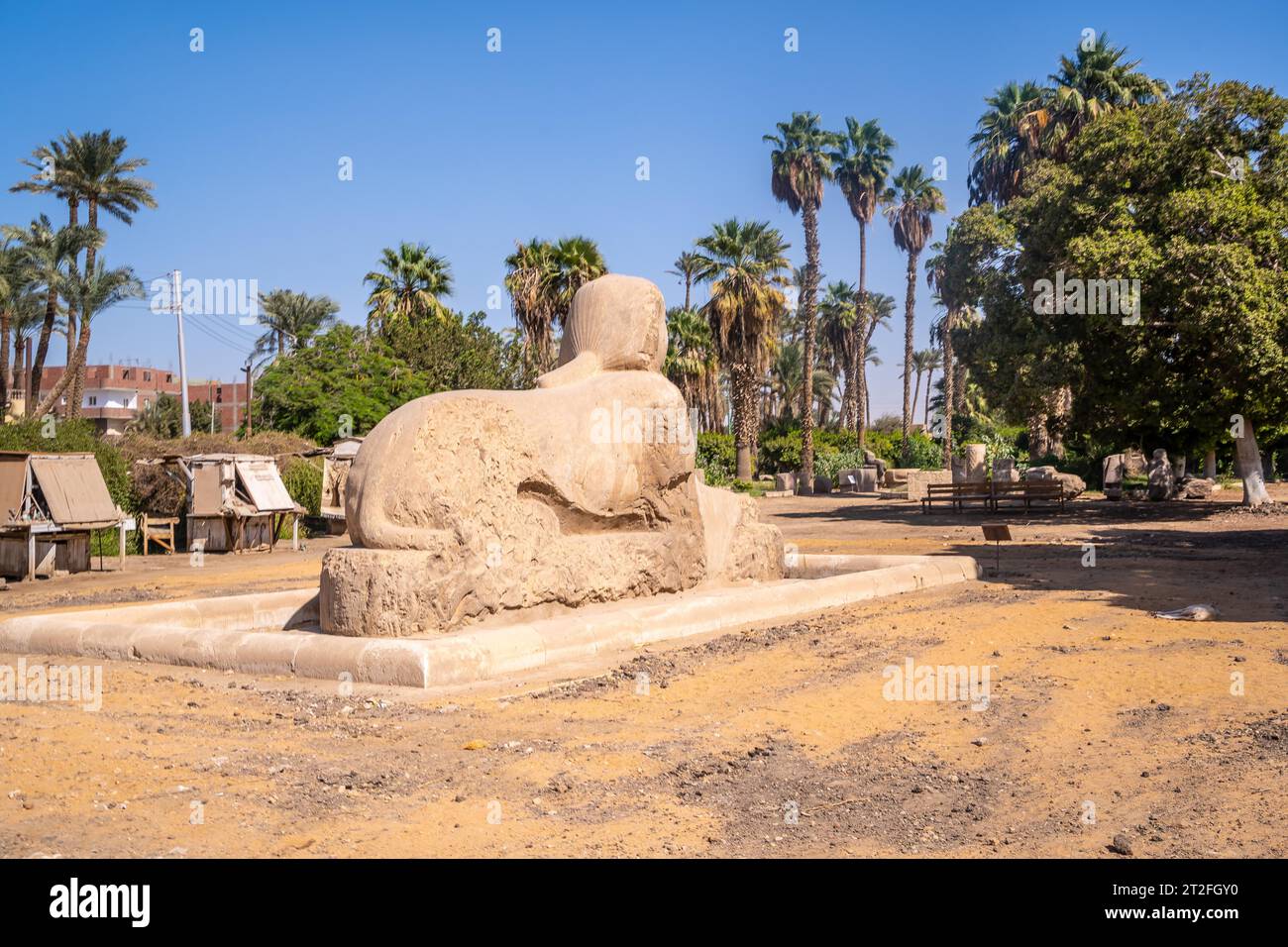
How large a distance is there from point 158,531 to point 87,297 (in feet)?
71.0

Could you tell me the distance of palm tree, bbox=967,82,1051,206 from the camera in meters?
39.3

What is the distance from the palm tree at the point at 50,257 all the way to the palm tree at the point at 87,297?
1.82ft

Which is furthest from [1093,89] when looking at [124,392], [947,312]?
[124,392]

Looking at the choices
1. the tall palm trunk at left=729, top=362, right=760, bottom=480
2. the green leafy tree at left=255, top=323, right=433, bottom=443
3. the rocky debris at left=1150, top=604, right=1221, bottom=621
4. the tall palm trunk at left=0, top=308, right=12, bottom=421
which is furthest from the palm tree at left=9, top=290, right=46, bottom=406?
the rocky debris at left=1150, top=604, right=1221, bottom=621

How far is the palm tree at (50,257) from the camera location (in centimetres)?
3841

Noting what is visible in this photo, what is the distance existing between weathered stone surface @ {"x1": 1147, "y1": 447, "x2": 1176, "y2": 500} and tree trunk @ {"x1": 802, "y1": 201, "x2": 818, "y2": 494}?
1182cm

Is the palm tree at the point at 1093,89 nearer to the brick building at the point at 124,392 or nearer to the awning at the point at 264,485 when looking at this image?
the awning at the point at 264,485

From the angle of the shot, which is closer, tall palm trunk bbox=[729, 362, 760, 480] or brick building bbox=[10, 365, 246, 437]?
tall palm trunk bbox=[729, 362, 760, 480]

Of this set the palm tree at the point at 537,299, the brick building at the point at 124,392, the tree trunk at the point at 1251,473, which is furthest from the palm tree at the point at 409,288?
the brick building at the point at 124,392

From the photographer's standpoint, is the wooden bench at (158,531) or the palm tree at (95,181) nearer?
the wooden bench at (158,531)

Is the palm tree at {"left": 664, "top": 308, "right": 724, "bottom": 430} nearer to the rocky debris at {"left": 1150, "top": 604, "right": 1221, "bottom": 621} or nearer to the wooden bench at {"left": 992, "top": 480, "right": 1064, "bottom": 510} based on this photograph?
the wooden bench at {"left": 992, "top": 480, "right": 1064, "bottom": 510}

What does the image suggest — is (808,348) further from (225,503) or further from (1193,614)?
(1193,614)

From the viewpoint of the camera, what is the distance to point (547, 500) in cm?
976

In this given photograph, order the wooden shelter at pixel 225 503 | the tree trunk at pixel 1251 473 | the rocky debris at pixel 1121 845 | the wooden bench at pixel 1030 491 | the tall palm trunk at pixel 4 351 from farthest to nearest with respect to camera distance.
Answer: the tall palm trunk at pixel 4 351 < the wooden bench at pixel 1030 491 < the tree trunk at pixel 1251 473 < the wooden shelter at pixel 225 503 < the rocky debris at pixel 1121 845
